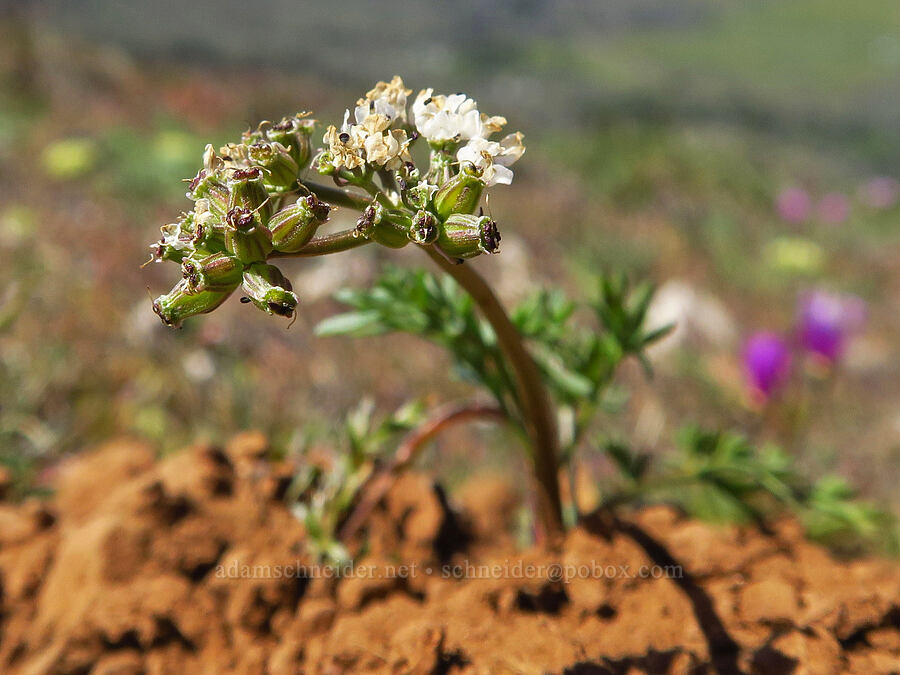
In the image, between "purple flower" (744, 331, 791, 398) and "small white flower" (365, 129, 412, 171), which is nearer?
"small white flower" (365, 129, 412, 171)

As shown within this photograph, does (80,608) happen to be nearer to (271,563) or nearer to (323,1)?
(271,563)

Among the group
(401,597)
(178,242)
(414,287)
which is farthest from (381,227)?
(401,597)

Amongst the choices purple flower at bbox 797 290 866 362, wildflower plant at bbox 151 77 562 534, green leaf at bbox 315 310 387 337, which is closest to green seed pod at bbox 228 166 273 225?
wildflower plant at bbox 151 77 562 534

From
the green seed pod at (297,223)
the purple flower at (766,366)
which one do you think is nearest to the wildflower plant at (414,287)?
the green seed pod at (297,223)

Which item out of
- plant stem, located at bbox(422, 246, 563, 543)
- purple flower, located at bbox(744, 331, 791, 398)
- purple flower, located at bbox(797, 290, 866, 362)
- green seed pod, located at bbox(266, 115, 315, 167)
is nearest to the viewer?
green seed pod, located at bbox(266, 115, 315, 167)

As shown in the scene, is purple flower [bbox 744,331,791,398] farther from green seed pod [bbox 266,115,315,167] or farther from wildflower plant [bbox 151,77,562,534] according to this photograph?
green seed pod [bbox 266,115,315,167]

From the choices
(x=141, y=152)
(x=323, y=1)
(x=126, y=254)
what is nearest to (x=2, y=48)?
(x=141, y=152)

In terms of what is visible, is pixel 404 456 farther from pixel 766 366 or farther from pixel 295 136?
pixel 766 366
